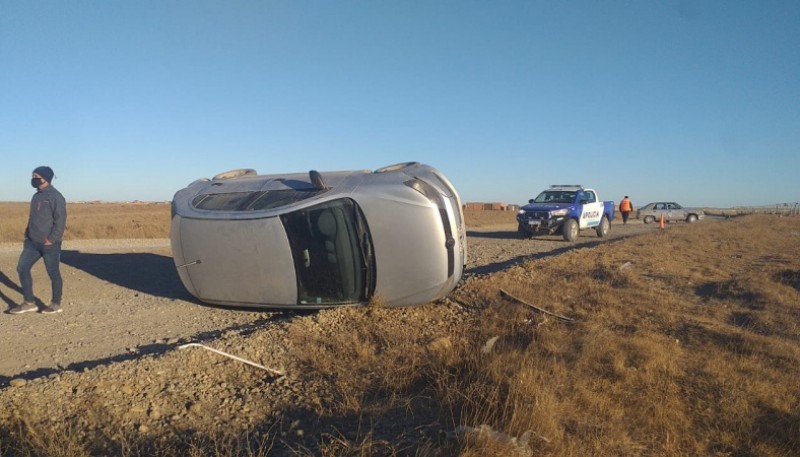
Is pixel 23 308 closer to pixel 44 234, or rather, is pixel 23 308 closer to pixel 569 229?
pixel 44 234

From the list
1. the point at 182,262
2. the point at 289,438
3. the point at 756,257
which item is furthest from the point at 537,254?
the point at 289,438

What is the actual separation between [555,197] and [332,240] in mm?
15284

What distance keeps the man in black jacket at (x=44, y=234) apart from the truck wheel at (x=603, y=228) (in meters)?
19.0

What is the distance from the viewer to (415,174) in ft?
24.6

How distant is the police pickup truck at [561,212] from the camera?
19.7 meters

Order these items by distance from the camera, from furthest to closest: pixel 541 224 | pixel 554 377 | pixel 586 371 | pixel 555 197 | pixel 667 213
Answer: pixel 667 213 → pixel 555 197 → pixel 541 224 → pixel 586 371 → pixel 554 377

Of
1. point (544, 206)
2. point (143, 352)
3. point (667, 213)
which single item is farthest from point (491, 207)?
point (143, 352)

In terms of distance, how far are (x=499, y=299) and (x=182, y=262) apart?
177 inches

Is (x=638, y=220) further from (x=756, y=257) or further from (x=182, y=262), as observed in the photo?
(x=182, y=262)

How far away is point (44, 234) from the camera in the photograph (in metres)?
7.62

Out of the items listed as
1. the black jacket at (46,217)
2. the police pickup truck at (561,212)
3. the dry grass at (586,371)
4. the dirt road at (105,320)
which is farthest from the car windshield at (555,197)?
the black jacket at (46,217)

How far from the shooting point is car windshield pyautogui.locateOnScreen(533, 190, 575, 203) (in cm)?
2050

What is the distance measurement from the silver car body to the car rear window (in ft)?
120

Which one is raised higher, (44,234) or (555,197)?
(555,197)
